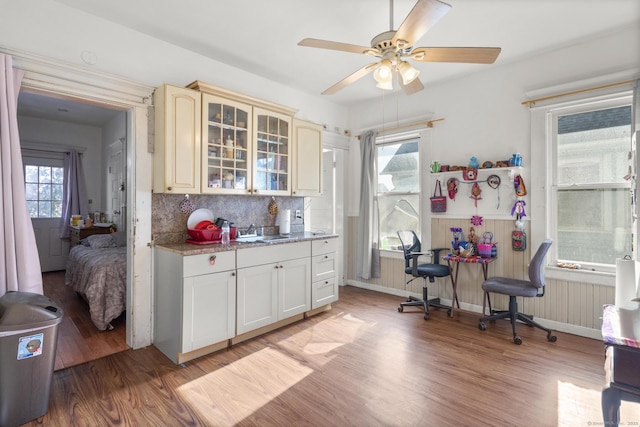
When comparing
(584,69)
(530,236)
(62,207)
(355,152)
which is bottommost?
Result: (530,236)

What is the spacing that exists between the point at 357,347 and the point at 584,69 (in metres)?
3.38

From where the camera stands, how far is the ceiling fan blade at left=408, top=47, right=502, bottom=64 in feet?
6.49

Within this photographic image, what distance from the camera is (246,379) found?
2.30m

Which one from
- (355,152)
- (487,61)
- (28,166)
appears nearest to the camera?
(487,61)

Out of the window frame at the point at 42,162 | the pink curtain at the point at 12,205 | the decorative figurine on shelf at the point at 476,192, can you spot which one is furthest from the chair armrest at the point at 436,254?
the window frame at the point at 42,162

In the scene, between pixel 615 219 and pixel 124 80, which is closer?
pixel 124 80

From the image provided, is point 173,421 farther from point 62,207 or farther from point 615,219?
point 62,207

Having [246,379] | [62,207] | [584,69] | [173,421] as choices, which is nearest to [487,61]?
[584,69]

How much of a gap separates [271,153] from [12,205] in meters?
2.14

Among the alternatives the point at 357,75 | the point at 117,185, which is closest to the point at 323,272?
the point at 357,75

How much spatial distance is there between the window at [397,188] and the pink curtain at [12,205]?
→ 149 inches

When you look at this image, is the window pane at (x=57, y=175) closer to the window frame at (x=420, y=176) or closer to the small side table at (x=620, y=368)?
the window frame at (x=420, y=176)

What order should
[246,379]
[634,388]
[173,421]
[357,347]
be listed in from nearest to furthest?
[634,388] < [173,421] < [246,379] < [357,347]

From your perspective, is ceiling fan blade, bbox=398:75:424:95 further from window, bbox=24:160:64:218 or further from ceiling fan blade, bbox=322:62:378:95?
window, bbox=24:160:64:218
